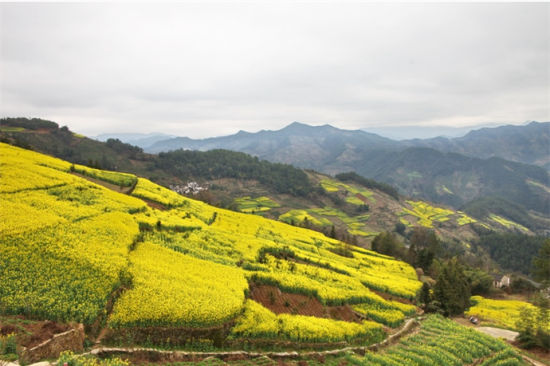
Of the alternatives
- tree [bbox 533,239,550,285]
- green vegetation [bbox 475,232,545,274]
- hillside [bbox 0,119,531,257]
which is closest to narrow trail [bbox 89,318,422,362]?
tree [bbox 533,239,550,285]

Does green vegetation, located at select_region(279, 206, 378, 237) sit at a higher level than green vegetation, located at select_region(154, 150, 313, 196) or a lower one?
lower

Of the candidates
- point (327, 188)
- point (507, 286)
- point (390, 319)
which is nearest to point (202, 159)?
point (327, 188)

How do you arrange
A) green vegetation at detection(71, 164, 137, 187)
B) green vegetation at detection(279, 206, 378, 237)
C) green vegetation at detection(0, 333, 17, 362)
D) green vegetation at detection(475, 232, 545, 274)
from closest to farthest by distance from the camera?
green vegetation at detection(0, 333, 17, 362) < green vegetation at detection(71, 164, 137, 187) < green vegetation at detection(279, 206, 378, 237) < green vegetation at detection(475, 232, 545, 274)

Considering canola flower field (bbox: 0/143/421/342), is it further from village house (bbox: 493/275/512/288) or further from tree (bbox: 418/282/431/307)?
village house (bbox: 493/275/512/288)

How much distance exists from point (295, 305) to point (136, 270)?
1130 cm

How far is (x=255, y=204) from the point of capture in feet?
454

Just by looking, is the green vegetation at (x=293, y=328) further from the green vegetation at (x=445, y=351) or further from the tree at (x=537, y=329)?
the tree at (x=537, y=329)

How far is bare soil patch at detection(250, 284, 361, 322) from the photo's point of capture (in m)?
19.9

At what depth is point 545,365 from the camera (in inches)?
798

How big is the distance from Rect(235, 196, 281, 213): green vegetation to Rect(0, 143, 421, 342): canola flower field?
98382 millimetres

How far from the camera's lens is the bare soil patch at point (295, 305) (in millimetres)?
19875

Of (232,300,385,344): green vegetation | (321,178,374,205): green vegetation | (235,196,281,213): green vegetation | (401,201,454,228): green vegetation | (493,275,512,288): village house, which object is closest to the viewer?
(232,300,385,344): green vegetation

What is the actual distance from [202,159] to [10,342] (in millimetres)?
194839

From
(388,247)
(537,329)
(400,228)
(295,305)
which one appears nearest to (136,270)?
(295,305)
